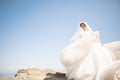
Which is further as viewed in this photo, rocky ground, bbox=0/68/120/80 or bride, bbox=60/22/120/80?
rocky ground, bbox=0/68/120/80

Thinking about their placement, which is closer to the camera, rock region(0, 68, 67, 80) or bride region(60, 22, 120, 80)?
bride region(60, 22, 120, 80)

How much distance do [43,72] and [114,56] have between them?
263cm

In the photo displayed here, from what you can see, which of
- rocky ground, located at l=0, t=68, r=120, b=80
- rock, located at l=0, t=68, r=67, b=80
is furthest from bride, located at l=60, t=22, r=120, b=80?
rock, located at l=0, t=68, r=67, b=80

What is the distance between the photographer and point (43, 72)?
278 inches

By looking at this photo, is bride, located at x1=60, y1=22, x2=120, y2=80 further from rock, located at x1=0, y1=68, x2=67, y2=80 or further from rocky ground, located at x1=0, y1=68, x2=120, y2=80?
rock, located at x1=0, y1=68, x2=67, y2=80

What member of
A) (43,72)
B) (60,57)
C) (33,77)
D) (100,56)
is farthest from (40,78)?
(100,56)

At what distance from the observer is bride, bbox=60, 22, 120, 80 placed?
16.5 ft

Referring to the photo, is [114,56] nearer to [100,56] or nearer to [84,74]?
[100,56]

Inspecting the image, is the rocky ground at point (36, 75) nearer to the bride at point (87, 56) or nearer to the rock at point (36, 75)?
the rock at point (36, 75)

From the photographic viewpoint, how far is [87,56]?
213 inches

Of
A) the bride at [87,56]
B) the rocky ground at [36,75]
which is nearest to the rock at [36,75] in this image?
the rocky ground at [36,75]

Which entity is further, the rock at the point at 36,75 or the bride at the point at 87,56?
the rock at the point at 36,75

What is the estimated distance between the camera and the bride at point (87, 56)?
16.5 ft

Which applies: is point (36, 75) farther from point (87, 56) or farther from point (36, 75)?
point (87, 56)
